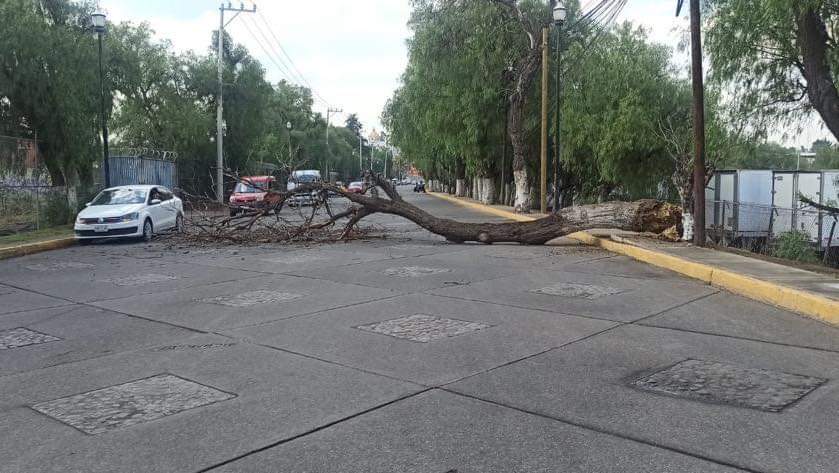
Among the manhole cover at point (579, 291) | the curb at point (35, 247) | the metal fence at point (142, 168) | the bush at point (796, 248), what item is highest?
the metal fence at point (142, 168)

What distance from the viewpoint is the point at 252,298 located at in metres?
9.30

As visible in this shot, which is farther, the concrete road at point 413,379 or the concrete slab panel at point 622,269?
the concrete slab panel at point 622,269

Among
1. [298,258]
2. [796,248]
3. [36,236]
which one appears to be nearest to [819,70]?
[796,248]

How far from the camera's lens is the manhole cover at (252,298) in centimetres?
894

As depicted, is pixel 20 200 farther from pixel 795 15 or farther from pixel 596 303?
pixel 795 15

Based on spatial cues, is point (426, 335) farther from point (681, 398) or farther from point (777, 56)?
point (777, 56)

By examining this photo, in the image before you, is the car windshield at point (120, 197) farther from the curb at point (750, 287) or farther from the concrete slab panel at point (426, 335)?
the curb at point (750, 287)

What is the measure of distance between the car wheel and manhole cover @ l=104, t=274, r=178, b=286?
7.20 meters

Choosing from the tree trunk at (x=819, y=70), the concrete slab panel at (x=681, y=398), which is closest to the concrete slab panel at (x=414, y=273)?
the concrete slab panel at (x=681, y=398)

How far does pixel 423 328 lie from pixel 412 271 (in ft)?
15.1

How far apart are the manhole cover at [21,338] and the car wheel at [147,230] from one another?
1133 cm

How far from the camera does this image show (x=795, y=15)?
13891 mm

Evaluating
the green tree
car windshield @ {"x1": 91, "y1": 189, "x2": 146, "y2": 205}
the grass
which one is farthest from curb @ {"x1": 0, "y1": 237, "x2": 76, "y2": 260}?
the green tree

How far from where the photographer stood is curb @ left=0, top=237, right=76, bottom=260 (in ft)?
49.8
